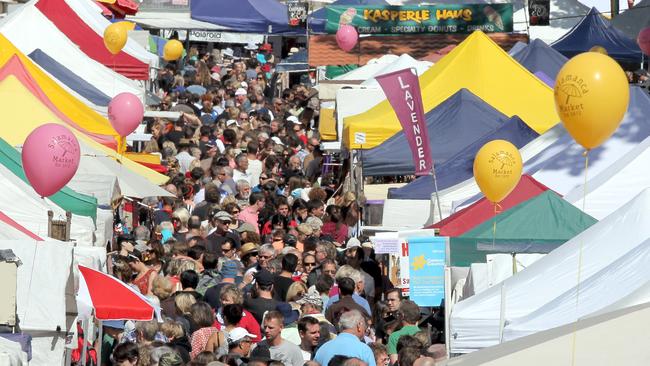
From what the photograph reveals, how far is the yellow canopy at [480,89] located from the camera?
1728 centimetres

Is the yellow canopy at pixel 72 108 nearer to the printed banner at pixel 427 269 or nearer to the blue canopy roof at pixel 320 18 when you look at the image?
the printed banner at pixel 427 269

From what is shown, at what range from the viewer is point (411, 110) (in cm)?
1402

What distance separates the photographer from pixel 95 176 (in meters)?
13.7

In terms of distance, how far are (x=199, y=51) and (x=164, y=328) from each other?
31.2 m

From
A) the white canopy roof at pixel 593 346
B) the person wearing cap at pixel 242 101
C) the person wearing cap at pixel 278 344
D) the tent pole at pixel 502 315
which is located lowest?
the person wearing cap at pixel 242 101

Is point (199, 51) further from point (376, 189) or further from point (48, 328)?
point (48, 328)

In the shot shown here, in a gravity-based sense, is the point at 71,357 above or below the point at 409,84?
below

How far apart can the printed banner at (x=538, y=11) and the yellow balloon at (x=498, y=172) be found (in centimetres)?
2097

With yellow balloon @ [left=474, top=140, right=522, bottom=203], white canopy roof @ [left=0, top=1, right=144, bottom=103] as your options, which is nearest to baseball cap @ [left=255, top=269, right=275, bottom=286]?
yellow balloon @ [left=474, top=140, right=522, bottom=203]

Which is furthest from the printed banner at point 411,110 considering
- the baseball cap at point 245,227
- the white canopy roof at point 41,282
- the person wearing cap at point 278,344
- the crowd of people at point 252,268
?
the white canopy roof at point 41,282

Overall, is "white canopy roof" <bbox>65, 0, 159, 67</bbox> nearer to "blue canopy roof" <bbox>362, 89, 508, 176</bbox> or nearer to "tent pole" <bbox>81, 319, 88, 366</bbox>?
"blue canopy roof" <bbox>362, 89, 508, 176</bbox>

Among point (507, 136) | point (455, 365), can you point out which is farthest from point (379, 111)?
point (455, 365)

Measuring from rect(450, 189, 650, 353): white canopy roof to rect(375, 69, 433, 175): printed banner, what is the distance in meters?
4.42

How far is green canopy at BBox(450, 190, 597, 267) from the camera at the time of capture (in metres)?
10.8
